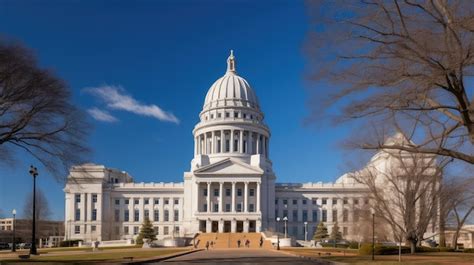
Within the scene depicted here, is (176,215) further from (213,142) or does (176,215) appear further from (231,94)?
(231,94)

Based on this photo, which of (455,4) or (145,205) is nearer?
(455,4)

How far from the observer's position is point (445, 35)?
22.8 m

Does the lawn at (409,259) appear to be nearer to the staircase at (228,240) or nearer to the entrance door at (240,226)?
the staircase at (228,240)

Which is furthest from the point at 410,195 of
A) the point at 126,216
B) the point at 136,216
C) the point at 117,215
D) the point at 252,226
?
the point at 117,215

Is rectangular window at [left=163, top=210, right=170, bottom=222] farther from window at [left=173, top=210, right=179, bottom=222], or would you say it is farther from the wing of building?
window at [left=173, top=210, right=179, bottom=222]

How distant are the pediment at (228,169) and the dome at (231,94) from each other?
21354 millimetres

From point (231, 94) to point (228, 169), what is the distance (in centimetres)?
2667

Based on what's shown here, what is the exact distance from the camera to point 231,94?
14000cm

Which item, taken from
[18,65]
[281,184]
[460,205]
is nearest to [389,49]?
[18,65]

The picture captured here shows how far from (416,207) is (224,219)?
191 feet

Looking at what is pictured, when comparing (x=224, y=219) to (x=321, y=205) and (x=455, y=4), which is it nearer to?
(x=321, y=205)

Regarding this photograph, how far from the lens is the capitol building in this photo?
396ft

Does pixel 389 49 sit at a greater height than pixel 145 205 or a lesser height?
greater

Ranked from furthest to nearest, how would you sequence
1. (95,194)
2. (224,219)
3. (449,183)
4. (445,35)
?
(95,194), (224,219), (449,183), (445,35)
